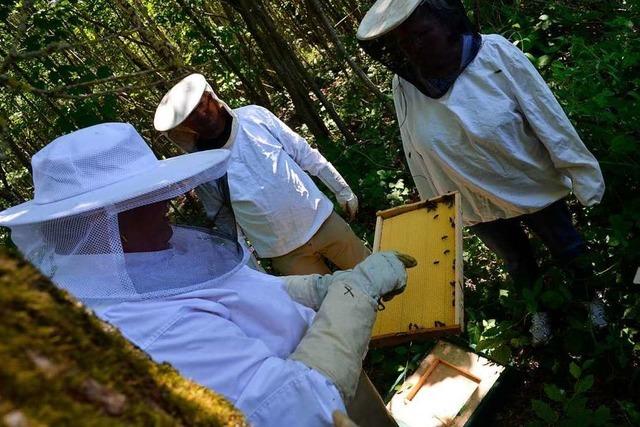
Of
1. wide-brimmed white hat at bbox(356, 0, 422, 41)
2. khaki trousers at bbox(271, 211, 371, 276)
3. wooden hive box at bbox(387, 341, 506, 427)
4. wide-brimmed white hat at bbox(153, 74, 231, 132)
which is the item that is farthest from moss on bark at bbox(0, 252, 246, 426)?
khaki trousers at bbox(271, 211, 371, 276)

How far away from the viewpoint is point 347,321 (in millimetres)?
1735

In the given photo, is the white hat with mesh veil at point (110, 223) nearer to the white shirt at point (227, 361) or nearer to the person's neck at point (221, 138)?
the white shirt at point (227, 361)

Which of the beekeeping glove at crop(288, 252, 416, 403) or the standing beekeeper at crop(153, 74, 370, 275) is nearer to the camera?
the beekeeping glove at crop(288, 252, 416, 403)

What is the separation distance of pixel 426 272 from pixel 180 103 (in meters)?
1.93

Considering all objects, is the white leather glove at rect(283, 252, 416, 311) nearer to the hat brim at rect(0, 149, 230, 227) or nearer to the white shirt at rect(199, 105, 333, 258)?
the hat brim at rect(0, 149, 230, 227)

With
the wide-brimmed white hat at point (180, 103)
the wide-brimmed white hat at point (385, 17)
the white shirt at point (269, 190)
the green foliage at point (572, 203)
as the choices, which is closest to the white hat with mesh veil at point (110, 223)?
the green foliage at point (572, 203)

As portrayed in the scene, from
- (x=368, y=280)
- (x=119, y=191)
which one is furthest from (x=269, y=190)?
(x=119, y=191)

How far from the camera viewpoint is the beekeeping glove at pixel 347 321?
160cm

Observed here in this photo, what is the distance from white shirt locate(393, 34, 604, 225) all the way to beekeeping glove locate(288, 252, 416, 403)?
817mm

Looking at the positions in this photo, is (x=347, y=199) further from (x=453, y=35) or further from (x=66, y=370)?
(x=66, y=370)

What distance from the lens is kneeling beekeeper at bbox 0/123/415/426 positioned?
147 cm

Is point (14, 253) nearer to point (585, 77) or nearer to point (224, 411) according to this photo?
point (224, 411)

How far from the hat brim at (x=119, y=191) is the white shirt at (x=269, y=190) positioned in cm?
152

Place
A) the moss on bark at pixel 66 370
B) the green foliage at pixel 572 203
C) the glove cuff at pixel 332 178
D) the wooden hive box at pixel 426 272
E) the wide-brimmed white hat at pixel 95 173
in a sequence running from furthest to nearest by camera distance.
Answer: the glove cuff at pixel 332 178 < the green foliage at pixel 572 203 < the wooden hive box at pixel 426 272 < the wide-brimmed white hat at pixel 95 173 < the moss on bark at pixel 66 370
